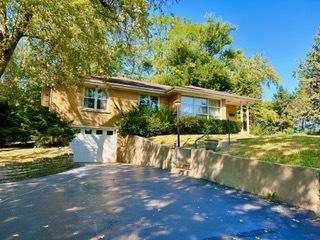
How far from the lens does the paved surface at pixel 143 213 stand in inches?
257

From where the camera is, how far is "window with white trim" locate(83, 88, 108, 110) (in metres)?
24.9

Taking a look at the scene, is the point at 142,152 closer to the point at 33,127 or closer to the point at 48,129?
the point at 48,129

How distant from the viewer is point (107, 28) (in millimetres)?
15516

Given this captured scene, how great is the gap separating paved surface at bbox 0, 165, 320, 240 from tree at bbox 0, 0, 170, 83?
6.04 meters

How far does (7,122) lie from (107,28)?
446 inches

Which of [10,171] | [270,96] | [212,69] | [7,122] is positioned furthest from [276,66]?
[10,171]

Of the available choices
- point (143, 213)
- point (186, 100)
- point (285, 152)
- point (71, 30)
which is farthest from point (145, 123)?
point (143, 213)

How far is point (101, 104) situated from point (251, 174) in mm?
16426

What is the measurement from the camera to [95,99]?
25.2 meters

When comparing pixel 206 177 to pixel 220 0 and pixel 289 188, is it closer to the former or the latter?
pixel 289 188

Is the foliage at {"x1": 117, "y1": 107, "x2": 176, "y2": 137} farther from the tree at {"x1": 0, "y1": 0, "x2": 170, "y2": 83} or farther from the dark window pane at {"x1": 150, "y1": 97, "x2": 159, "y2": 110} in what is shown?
the tree at {"x1": 0, "y1": 0, "x2": 170, "y2": 83}

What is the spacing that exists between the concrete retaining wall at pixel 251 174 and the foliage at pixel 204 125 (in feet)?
24.7

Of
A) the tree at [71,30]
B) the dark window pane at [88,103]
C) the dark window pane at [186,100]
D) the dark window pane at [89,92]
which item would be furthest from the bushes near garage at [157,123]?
the tree at [71,30]

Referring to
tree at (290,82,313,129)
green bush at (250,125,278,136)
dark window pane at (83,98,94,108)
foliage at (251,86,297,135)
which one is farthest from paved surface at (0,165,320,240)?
foliage at (251,86,297,135)
